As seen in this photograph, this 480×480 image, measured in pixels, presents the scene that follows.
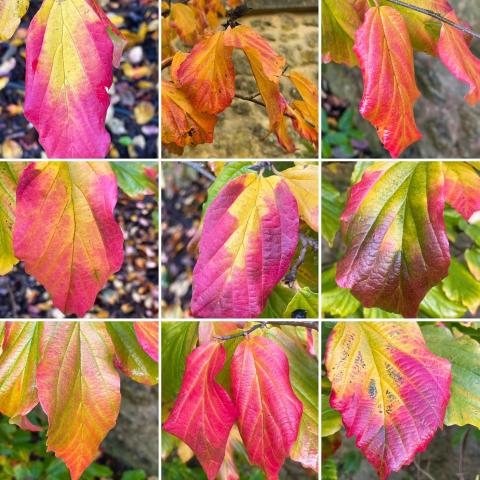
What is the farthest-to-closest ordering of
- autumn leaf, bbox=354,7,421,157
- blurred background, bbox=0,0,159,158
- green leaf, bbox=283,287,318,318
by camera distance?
blurred background, bbox=0,0,159,158, green leaf, bbox=283,287,318,318, autumn leaf, bbox=354,7,421,157

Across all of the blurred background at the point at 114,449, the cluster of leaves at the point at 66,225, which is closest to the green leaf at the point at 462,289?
the cluster of leaves at the point at 66,225

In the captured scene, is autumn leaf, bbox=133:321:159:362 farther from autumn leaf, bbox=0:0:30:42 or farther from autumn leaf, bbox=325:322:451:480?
autumn leaf, bbox=0:0:30:42

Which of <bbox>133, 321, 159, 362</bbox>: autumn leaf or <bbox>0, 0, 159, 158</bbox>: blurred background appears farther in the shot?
<bbox>0, 0, 159, 158</bbox>: blurred background

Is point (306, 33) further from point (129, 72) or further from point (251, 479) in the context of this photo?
point (251, 479)

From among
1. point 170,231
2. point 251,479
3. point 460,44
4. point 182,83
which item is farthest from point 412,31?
point 251,479

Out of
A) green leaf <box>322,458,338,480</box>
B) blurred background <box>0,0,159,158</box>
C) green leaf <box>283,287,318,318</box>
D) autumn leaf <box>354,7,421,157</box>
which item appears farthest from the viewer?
blurred background <box>0,0,159,158</box>

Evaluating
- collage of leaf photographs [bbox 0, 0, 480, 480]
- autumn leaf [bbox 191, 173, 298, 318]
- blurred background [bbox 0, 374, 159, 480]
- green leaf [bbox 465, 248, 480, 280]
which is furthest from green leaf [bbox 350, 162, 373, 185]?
blurred background [bbox 0, 374, 159, 480]

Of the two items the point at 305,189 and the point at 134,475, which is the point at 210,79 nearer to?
the point at 305,189

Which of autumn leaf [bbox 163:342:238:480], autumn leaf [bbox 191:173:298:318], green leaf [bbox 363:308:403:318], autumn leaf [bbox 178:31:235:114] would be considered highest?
autumn leaf [bbox 178:31:235:114]
